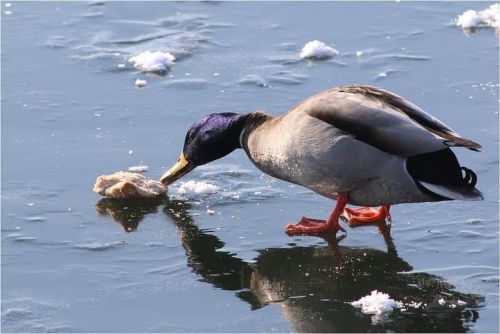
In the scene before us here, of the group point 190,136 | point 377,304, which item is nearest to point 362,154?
point 377,304

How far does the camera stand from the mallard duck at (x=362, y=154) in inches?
241

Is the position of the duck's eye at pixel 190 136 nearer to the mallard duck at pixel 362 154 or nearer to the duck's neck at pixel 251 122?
the duck's neck at pixel 251 122

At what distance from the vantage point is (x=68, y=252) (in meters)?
6.20

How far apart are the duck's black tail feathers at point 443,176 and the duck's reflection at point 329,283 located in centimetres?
37

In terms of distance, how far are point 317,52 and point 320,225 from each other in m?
2.96

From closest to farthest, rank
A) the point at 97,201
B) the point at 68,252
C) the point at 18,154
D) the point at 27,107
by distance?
the point at 68,252 → the point at 97,201 → the point at 18,154 → the point at 27,107

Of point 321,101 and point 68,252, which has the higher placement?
point 321,101

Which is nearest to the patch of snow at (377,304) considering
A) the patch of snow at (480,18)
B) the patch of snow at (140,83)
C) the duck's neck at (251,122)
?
the duck's neck at (251,122)

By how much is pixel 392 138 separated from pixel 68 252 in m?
1.72

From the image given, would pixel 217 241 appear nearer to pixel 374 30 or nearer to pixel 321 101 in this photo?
pixel 321 101

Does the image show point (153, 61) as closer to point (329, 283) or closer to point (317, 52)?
point (317, 52)

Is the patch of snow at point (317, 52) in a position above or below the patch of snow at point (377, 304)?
above

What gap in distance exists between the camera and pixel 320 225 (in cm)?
646

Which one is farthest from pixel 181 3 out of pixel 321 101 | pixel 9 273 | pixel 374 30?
pixel 9 273
